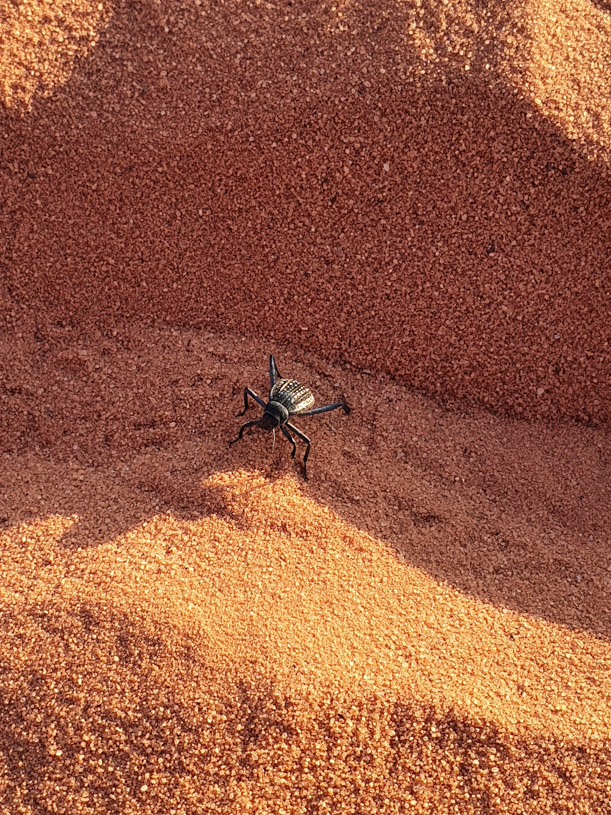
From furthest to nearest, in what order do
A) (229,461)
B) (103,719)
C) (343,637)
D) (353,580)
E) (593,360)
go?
(593,360)
(229,461)
(353,580)
(343,637)
(103,719)

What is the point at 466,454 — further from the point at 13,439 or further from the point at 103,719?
the point at 13,439

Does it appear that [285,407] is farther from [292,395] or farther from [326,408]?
[326,408]

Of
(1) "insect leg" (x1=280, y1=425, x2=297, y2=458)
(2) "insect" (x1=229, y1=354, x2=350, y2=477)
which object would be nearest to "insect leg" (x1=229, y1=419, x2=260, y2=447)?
(2) "insect" (x1=229, y1=354, x2=350, y2=477)

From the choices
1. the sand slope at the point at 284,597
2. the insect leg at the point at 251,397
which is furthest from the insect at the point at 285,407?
the sand slope at the point at 284,597

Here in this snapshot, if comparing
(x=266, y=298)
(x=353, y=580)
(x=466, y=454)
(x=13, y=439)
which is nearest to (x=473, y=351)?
(x=466, y=454)

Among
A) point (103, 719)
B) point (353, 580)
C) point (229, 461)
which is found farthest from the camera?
point (229, 461)

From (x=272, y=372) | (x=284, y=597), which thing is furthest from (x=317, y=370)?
(x=284, y=597)

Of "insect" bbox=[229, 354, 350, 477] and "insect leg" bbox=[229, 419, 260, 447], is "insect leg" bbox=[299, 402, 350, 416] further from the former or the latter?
"insect leg" bbox=[229, 419, 260, 447]

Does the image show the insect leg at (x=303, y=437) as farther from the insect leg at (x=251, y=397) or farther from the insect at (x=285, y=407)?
the insect leg at (x=251, y=397)
